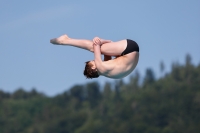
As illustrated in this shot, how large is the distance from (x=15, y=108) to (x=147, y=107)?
33.1 metres

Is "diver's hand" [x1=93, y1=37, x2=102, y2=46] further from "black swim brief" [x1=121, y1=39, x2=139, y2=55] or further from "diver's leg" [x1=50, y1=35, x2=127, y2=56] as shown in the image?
"black swim brief" [x1=121, y1=39, x2=139, y2=55]

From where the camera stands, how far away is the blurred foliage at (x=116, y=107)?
143 meters

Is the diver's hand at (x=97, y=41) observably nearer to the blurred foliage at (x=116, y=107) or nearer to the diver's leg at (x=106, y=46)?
the diver's leg at (x=106, y=46)

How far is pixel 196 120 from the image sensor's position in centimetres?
14050

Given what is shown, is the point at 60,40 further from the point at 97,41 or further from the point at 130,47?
the point at 130,47

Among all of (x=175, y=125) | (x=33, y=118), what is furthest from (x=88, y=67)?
(x=33, y=118)

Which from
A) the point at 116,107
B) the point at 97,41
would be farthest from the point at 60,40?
the point at 116,107

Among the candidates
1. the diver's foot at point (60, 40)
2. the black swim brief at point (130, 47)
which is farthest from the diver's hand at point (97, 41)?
the diver's foot at point (60, 40)

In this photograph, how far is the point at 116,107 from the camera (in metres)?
161

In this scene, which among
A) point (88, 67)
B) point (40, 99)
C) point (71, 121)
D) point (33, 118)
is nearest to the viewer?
point (88, 67)

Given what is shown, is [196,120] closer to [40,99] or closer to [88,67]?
[40,99]

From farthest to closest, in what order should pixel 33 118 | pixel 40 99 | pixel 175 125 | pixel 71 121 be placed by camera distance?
1. pixel 40 99
2. pixel 33 118
3. pixel 71 121
4. pixel 175 125

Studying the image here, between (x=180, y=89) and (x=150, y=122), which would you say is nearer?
(x=150, y=122)

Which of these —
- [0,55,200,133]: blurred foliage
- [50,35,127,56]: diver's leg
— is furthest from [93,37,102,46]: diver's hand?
[0,55,200,133]: blurred foliage
